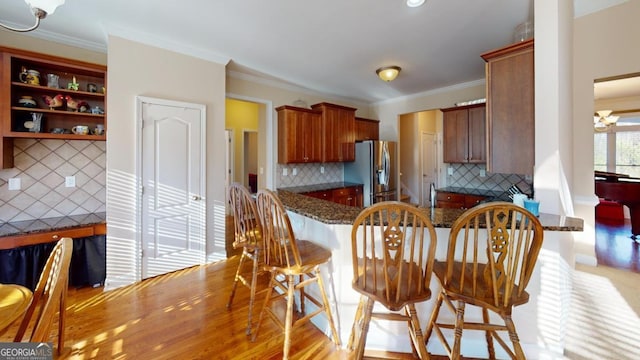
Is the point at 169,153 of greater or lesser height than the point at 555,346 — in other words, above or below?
above

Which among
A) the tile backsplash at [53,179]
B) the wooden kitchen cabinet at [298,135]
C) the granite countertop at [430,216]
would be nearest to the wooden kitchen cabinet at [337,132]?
the wooden kitchen cabinet at [298,135]

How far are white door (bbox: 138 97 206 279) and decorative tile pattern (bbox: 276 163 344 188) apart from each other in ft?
5.06

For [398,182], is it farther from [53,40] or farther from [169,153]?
[53,40]

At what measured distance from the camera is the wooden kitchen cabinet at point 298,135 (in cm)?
433

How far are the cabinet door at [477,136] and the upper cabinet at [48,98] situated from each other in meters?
4.85

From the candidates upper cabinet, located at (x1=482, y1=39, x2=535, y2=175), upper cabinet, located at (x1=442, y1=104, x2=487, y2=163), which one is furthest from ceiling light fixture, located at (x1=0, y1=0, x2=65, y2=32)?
upper cabinet, located at (x1=442, y1=104, x2=487, y2=163)

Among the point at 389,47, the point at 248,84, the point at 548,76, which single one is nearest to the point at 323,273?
the point at 548,76

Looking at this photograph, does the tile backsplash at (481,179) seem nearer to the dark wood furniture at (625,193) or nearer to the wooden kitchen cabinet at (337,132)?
the dark wood furniture at (625,193)

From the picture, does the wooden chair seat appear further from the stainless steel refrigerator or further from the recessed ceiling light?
the stainless steel refrigerator

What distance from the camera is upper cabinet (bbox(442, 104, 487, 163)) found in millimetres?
4023

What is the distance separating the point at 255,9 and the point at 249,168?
4.96m

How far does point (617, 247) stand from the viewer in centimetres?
386

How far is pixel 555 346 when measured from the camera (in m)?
1.65

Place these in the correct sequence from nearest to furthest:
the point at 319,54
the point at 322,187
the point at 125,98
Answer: the point at 125,98, the point at 319,54, the point at 322,187
